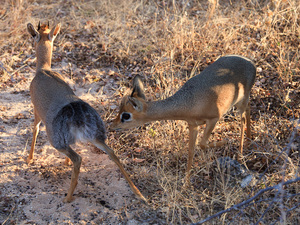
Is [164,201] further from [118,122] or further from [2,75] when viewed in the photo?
[2,75]

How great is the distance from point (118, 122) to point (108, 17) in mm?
4261

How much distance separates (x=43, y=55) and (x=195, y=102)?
2.27 metres

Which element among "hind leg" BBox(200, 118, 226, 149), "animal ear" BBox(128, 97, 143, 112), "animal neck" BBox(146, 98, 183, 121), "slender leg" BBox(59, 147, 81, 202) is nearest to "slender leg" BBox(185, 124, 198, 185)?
"hind leg" BBox(200, 118, 226, 149)

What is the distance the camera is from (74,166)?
440 cm

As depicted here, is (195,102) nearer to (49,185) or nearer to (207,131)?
(207,131)

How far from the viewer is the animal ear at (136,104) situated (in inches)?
175

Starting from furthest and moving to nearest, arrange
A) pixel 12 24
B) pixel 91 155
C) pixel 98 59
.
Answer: pixel 12 24
pixel 98 59
pixel 91 155

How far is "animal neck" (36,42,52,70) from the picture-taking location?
543 centimetres

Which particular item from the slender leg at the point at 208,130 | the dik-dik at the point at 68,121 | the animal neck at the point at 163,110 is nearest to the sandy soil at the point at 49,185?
the dik-dik at the point at 68,121

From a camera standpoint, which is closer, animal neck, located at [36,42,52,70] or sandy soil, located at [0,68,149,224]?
sandy soil, located at [0,68,149,224]

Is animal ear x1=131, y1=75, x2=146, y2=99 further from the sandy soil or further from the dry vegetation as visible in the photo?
the sandy soil

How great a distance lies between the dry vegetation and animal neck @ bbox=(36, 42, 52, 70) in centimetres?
106

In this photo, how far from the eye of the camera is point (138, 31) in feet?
26.0

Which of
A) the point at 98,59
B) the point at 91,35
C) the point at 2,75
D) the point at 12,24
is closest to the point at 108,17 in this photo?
the point at 91,35
